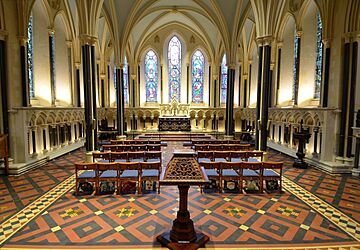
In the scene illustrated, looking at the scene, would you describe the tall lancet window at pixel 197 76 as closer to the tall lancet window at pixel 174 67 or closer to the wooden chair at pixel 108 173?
the tall lancet window at pixel 174 67

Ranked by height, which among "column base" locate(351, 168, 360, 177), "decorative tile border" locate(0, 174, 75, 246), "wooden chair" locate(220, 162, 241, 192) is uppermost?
"wooden chair" locate(220, 162, 241, 192)

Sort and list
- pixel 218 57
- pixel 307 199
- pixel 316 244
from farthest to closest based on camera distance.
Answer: pixel 218 57 → pixel 307 199 → pixel 316 244

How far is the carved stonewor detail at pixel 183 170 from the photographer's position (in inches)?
131

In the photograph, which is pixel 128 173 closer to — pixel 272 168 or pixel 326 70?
pixel 272 168

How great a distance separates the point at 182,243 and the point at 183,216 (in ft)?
1.36

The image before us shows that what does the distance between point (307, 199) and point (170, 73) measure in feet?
61.6

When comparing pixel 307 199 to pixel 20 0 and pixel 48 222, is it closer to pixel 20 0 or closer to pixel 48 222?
pixel 48 222

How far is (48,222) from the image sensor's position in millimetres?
4395

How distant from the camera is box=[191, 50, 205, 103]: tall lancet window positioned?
73.4ft

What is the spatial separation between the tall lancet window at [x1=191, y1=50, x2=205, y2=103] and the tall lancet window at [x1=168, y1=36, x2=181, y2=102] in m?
1.56

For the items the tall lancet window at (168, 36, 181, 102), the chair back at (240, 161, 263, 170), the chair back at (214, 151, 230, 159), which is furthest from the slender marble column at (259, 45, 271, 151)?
the tall lancet window at (168, 36, 181, 102)

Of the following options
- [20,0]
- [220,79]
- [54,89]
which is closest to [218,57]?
[220,79]

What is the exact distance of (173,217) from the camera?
458 centimetres

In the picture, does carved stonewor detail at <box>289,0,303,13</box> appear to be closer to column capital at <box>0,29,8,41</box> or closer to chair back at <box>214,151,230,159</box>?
chair back at <box>214,151,230,159</box>
